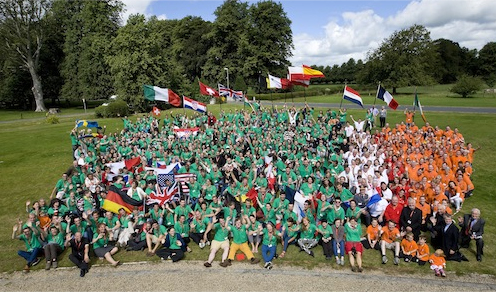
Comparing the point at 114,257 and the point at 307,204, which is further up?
the point at 307,204

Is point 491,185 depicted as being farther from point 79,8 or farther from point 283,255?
point 79,8

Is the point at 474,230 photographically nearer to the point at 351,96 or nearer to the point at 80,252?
the point at 80,252

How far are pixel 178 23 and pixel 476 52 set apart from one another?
3527 inches

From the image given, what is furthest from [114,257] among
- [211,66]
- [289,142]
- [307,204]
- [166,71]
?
[211,66]

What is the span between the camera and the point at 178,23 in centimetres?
7538

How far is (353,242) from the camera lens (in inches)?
344

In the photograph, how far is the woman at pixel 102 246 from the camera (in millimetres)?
9455

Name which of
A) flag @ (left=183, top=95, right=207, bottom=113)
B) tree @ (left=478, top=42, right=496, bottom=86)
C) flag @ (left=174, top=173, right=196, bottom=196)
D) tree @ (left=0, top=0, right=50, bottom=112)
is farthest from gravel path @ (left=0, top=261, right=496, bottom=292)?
tree @ (left=478, top=42, right=496, bottom=86)

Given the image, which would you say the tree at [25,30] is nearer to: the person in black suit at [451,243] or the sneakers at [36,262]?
→ the sneakers at [36,262]

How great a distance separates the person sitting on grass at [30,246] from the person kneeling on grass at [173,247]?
363cm

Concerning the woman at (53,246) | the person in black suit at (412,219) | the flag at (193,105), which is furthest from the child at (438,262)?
the flag at (193,105)

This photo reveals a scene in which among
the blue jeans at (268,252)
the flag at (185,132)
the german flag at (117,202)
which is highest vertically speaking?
the flag at (185,132)

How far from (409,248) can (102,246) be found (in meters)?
8.89

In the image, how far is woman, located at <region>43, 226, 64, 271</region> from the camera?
9.28 m
